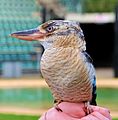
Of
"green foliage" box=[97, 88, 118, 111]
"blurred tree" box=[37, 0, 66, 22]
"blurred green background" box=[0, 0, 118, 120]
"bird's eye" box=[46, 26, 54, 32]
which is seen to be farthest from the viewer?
"blurred tree" box=[37, 0, 66, 22]

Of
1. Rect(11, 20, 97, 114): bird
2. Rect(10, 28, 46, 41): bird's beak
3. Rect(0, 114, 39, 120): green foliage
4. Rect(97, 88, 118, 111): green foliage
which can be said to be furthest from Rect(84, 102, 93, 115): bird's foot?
Rect(97, 88, 118, 111): green foliage

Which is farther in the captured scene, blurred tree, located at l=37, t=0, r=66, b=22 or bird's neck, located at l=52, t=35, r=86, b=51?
blurred tree, located at l=37, t=0, r=66, b=22

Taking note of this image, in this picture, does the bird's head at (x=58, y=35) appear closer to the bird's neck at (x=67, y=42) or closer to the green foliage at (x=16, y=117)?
the bird's neck at (x=67, y=42)

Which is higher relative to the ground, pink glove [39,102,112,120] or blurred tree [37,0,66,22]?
pink glove [39,102,112,120]

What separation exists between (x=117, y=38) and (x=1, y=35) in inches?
385

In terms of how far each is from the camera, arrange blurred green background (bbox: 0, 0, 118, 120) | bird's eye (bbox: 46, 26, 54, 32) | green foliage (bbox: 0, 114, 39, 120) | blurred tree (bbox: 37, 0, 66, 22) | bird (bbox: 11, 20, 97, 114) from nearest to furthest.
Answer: bird (bbox: 11, 20, 97, 114), bird's eye (bbox: 46, 26, 54, 32), green foliage (bbox: 0, 114, 39, 120), blurred green background (bbox: 0, 0, 118, 120), blurred tree (bbox: 37, 0, 66, 22)

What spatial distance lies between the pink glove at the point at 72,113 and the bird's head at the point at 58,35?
31 cm

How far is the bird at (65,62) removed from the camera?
270cm

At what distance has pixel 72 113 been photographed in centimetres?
280

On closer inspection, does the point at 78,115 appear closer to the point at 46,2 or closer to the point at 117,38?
the point at 117,38

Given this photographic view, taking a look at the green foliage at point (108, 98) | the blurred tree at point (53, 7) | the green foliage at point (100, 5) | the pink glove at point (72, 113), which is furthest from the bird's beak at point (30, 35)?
the green foliage at point (100, 5)

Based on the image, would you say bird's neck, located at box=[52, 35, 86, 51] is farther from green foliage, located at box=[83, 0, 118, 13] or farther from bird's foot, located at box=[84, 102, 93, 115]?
green foliage, located at box=[83, 0, 118, 13]

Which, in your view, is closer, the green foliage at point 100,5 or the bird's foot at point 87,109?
the bird's foot at point 87,109

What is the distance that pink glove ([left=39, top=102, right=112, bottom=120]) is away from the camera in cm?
277
